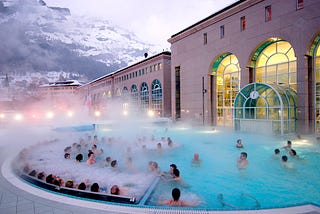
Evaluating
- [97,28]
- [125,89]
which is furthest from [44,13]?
[125,89]

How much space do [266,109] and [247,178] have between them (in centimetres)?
1026

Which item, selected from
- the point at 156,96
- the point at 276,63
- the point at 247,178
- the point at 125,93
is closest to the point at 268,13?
the point at 276,63

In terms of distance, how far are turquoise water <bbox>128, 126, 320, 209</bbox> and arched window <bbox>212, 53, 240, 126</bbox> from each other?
9261mm

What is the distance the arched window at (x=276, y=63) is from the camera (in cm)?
1571

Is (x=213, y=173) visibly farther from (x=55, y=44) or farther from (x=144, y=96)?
(x=55, y=44)

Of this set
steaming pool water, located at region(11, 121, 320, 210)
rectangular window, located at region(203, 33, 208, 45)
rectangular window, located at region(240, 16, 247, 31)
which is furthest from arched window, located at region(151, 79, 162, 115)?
steaming pool water, located at region(11, 121, 320, 210)

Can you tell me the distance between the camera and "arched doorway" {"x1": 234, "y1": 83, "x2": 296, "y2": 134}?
14617 millimetres

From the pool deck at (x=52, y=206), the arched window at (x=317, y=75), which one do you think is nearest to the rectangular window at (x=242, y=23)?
the arched window at (x=317, y=75)

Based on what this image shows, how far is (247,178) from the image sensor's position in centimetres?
728

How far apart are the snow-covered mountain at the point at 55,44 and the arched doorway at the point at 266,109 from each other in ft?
396

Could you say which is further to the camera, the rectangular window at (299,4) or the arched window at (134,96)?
the arched window at (134,96)

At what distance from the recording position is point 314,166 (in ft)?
27.0

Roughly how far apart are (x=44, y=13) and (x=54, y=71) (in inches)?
2831

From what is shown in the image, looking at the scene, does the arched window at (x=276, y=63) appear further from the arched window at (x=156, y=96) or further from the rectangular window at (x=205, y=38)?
the arched window at (x=156, y=96)
